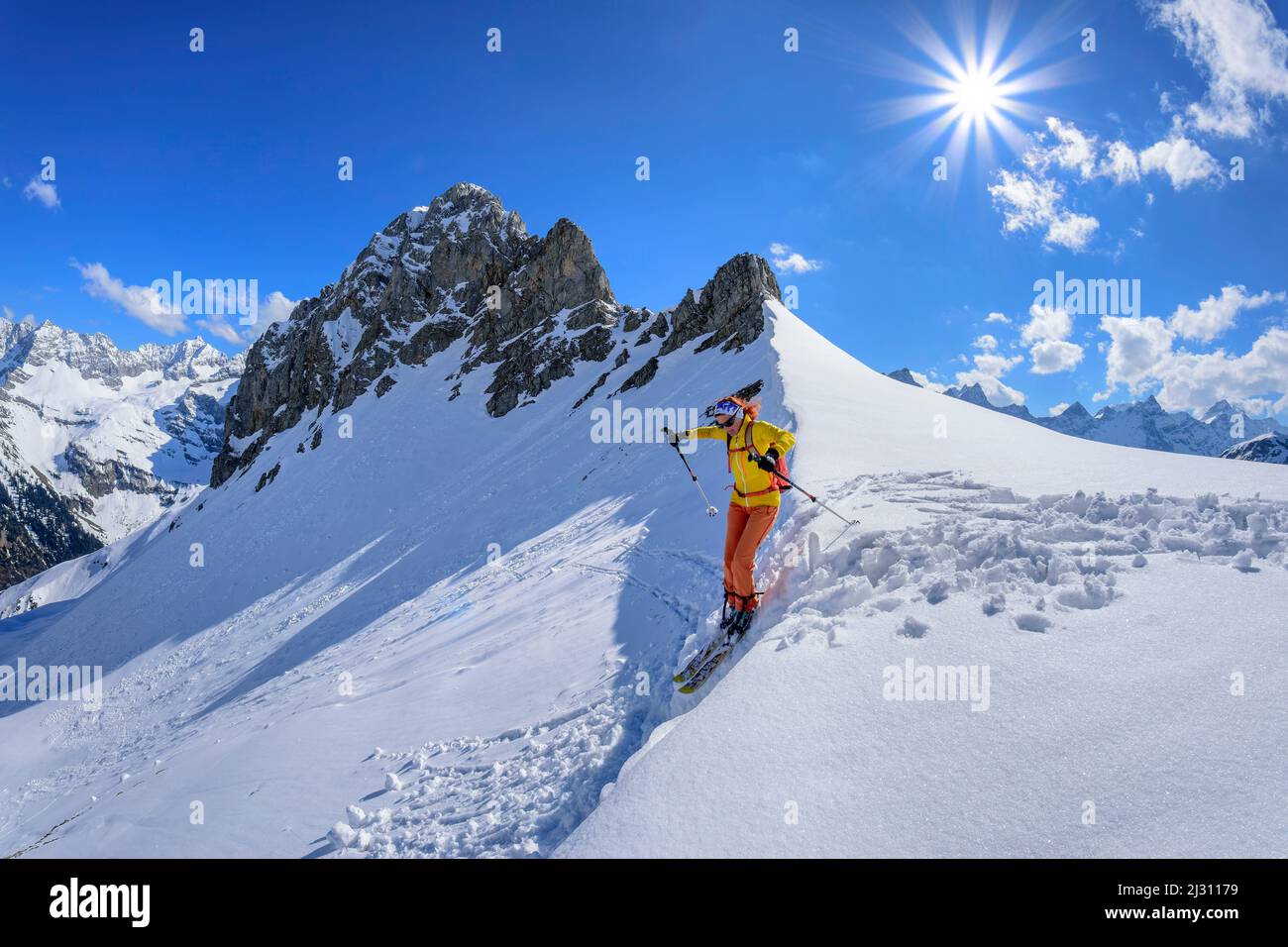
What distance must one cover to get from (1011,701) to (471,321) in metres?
75.7

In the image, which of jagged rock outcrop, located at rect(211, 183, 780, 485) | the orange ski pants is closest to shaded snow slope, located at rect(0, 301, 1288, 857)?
the orange ski pants

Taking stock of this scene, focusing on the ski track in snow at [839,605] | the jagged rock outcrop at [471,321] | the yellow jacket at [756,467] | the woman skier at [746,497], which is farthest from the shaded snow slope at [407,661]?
Answer: the jagged rock outcrop at [471,321]

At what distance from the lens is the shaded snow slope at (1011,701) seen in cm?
341

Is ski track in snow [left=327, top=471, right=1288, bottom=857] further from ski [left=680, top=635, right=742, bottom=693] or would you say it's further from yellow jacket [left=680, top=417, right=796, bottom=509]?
yellow jacket [left=680, top=417, right=796, bottom=509]

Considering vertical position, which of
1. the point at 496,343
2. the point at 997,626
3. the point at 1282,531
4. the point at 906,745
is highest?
the point at 496,343

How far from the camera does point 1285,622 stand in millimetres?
4434

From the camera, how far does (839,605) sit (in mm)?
6441

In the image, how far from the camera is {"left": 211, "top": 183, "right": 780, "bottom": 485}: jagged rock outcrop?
4675 centimetres
